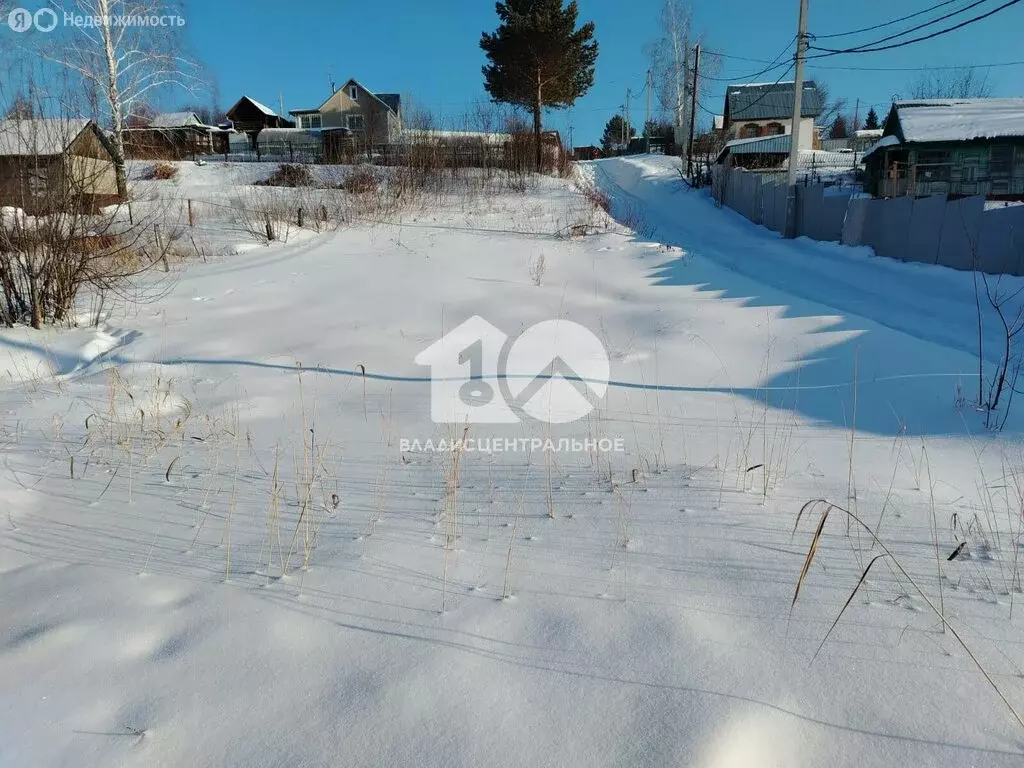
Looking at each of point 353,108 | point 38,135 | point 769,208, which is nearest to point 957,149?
point 769,208

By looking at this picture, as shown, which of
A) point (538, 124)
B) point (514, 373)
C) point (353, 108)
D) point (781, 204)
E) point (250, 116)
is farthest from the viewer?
point (250, 116)

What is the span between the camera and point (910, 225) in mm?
11000

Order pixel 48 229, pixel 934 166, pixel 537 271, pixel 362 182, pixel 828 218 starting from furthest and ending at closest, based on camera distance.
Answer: pixel 934 166, pixel 362 182, pixel 828 218, pixel 537 271, pixel 48 229

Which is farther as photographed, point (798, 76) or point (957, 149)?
point (957, 149)

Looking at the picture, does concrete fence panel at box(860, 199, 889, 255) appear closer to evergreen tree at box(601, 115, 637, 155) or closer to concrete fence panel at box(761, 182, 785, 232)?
concrete fence panel at box(761, 182, 785, 232)

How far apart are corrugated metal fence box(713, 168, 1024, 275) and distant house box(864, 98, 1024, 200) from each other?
22.7 feet

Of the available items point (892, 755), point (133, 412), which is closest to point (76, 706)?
point (892, 755)

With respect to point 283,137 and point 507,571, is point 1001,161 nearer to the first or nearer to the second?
point 507,571

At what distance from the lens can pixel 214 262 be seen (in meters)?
12.6

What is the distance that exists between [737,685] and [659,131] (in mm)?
54519

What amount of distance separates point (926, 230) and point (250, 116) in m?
47.9

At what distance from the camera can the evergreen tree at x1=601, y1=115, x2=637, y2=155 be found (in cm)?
6203

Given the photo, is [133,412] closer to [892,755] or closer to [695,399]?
[695,399]

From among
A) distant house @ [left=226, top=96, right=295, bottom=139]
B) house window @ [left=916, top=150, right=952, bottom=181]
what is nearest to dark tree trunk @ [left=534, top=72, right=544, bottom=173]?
house window @ [left=916, top=150, right=952, bottom=181]
